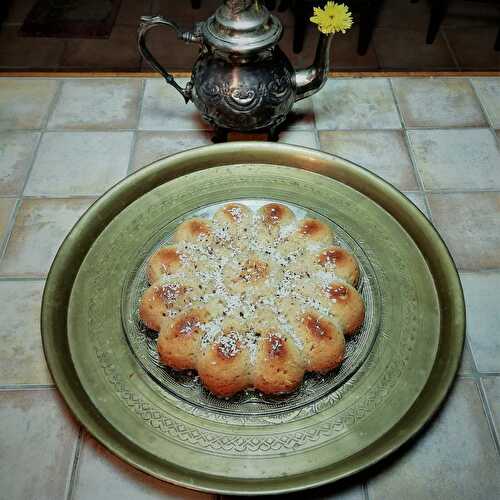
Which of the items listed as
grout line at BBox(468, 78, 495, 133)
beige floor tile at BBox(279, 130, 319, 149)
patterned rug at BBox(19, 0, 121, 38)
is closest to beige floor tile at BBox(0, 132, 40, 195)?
beige floor tile at BBox(279, 130, 319, 149)

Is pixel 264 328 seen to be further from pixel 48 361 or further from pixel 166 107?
pixel 166 107

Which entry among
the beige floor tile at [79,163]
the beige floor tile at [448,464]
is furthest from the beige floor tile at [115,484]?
the beige floor tile at [79,163]

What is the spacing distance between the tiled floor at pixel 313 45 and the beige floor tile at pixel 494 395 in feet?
4.07

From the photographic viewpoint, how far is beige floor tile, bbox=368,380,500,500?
2.14 feet

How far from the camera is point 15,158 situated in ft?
3.62

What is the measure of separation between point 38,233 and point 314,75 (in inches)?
25.5

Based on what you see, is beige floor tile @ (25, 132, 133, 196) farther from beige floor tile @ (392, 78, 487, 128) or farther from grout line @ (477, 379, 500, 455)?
grout line @ (477, 379, 500, 455)

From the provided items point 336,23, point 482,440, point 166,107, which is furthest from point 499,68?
point 482,440

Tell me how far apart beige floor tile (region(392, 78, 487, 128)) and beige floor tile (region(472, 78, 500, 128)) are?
0.06ft

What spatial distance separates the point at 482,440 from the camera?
692 mm

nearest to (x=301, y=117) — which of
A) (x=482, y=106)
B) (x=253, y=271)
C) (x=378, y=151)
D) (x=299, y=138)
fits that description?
(x=299, y=138)

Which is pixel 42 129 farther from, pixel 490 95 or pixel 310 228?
pixel 490 95

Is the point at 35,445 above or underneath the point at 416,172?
underneath

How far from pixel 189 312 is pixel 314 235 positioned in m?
0.23
